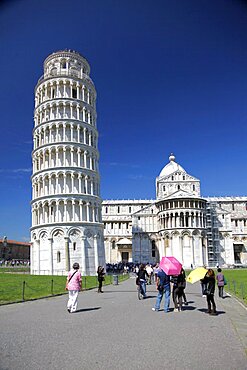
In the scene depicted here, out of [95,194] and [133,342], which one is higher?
[95,194]

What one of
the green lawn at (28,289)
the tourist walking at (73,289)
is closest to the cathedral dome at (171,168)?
the green lawn at (28,289)

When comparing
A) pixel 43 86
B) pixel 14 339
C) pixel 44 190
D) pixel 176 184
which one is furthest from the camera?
pixel 176 184

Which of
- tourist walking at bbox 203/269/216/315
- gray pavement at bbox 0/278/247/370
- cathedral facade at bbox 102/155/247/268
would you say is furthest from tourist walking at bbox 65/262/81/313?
cathedral facade at bbox 102/155/247/268

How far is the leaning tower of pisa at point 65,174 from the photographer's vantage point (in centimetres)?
4734

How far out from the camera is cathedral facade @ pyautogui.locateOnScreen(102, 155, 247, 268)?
242 ft

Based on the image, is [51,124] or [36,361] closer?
[36,361]

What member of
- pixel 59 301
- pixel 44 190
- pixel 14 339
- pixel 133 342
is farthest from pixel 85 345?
pixel 44 190

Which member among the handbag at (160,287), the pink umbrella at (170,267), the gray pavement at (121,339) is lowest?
the gray pavement at (121,339)

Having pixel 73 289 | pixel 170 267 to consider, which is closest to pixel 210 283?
pixel 170 267

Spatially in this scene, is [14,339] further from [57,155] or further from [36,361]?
[57,155]

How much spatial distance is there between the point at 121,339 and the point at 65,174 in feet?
136

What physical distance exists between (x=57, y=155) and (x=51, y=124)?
203 inches

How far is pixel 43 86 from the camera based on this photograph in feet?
178

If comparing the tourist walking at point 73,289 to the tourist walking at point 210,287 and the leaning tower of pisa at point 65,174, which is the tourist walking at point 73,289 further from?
the leaning tower of pisa at point 65,174
